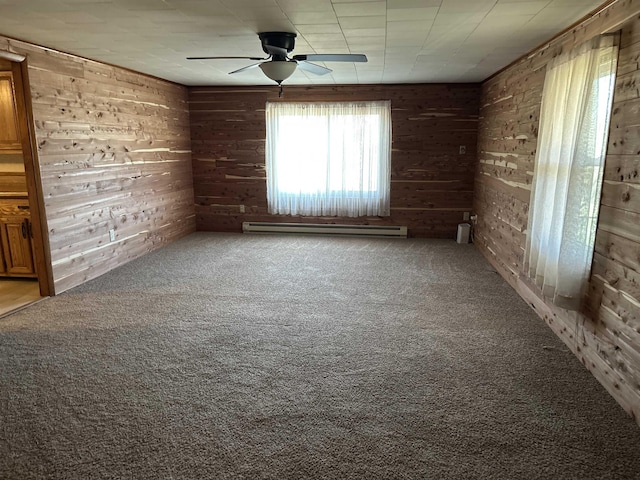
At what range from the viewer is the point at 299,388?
95.0 inches

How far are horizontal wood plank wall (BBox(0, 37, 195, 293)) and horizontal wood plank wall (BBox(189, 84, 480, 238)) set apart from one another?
0.60 m

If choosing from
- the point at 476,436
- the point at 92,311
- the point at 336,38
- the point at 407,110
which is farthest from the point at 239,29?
the point at 407,110

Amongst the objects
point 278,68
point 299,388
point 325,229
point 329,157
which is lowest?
point 299,388

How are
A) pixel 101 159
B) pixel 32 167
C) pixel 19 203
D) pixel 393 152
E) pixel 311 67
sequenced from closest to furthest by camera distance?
pixel 32 167 → pixel 311 67 → pixel 19 203 → pixel 101 159 → pixel 393 152

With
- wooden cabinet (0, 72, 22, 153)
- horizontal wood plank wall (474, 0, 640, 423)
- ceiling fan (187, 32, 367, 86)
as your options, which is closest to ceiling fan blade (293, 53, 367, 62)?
ceiling fan (187, 32, 367, 86)

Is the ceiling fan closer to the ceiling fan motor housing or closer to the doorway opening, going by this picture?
the ceiling fan motor housing

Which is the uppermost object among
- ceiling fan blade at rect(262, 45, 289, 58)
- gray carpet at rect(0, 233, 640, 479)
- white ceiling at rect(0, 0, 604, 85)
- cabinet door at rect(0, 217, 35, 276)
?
white ceiling at rect(0, 0, 604, 85)

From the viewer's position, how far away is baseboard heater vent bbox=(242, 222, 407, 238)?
251 inches

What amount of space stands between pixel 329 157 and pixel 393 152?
94 centimetres

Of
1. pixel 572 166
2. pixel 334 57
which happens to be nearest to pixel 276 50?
pixel 334 57

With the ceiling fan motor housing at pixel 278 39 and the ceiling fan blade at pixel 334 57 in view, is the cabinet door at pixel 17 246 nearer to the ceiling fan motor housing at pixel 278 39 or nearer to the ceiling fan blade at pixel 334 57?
the ceiling fan motor housing at pixel 278 39

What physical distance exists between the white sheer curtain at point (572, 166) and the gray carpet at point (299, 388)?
0.56 metres

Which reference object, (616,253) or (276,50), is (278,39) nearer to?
(276,50)

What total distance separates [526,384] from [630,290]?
751mm
